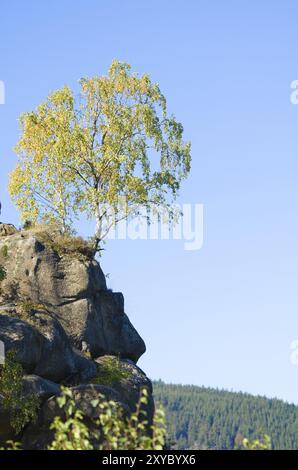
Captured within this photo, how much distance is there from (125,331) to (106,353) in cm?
326

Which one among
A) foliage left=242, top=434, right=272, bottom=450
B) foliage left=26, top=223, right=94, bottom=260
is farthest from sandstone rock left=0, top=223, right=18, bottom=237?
foliage left=242, top=434, right=272, bottom=450

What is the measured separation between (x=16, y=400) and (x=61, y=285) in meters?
12.5

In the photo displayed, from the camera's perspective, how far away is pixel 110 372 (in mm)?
45500

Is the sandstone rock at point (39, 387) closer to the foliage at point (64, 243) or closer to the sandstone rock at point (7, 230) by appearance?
the foliage at point (64, 243)

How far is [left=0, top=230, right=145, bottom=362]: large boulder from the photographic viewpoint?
4706 cm

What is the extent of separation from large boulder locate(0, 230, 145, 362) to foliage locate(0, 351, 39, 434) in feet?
28.7

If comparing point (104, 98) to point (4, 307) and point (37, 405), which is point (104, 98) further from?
point (37, 405)

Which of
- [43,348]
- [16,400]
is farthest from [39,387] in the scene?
[43,348]

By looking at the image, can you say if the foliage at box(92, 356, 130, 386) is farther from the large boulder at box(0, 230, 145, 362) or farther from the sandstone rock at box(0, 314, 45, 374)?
the sandstone rock at box(0, 314, 45, 374)

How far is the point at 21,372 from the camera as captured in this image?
124 feet

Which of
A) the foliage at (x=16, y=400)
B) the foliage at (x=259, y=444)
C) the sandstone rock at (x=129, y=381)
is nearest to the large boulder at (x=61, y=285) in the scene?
the sandstone rock at (x=129, y=381)

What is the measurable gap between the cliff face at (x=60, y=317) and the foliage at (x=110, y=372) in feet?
0.78
